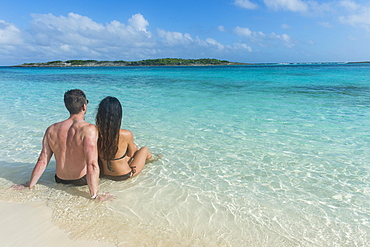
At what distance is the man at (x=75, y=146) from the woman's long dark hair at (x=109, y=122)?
15 centimetres

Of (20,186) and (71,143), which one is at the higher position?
(71,143)

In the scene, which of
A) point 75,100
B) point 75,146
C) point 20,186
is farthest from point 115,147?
point 20,186

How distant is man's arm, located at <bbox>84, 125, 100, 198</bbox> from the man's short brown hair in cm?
31

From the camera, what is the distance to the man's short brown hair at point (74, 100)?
344 cm

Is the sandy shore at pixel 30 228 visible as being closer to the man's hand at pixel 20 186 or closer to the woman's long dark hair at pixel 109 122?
the man's hand at pixel 20 186

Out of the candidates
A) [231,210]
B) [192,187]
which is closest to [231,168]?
[192,187]

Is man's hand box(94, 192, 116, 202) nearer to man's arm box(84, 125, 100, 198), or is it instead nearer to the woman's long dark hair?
man's arm box(84, 125, 100, 198)

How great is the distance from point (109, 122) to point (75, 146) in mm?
531

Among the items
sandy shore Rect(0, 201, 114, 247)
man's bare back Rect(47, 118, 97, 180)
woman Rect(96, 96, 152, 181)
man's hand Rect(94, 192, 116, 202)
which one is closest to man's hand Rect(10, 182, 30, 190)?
sandy shore Rect(0, 201, 114, 247)

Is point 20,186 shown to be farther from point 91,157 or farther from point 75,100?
point 75,100

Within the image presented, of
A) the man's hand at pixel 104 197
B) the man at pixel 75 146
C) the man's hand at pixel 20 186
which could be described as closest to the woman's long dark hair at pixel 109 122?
the man at pixel 75 146

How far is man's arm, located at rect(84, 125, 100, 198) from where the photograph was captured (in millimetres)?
3463

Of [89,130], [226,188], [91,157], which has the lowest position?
[226,188]

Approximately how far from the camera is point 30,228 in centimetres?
296
